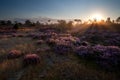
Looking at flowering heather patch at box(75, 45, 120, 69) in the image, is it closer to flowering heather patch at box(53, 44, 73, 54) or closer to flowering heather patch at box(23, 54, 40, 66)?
flowering heather patch at box(53, 44, 73, 54)

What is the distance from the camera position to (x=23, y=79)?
28.6 ft

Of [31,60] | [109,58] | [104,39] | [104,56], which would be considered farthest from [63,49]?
[104,39]

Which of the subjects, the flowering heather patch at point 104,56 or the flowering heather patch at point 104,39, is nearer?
the flowering heather patch at point 104,56

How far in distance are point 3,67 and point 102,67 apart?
279 inches

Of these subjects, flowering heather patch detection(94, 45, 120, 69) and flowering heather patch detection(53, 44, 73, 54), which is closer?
flowering heather patch detection(94, 45, 120, 69)

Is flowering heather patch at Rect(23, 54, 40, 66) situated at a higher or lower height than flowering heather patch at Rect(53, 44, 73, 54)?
lower

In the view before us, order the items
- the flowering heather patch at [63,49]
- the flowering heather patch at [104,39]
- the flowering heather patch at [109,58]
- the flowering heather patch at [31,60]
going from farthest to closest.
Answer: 1. the flowering heather patch at [104,39]
2. the flowering heather patch at [63,49]
3. the flowering heather patch at [109,58]
4. the flowering heather patch at [31,60]

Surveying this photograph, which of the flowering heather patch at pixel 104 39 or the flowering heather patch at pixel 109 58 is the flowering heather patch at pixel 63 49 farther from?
the flowering heather patch at pixel 104 39

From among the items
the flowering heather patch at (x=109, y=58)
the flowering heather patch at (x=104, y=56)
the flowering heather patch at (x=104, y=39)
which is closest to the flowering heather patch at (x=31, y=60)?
the flowering heather patch at (x=104, y=56)

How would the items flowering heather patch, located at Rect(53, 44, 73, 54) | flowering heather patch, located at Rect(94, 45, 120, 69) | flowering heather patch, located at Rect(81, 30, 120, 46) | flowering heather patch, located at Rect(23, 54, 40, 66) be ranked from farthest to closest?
1. flowering heather patch, located at Rect(81, 30, 120, 46)
2. flowering heather patch, located at Rect(53, 44, 73, 54)
3. flowering heather patch, located at Rect(94, 45, 120, 69)
4. flowering heather patch, located at Rect(23, 54, 40, 66)

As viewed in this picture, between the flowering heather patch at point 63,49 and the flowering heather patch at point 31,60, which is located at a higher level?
the flowering heather patch at point 63,49

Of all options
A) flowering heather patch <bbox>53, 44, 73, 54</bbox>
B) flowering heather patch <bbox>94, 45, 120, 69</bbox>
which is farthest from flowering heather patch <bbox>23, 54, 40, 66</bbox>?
flowering heather patch <bbox>94, 45, 120, 69</bbox>

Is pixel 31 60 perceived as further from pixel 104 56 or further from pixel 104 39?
pixel 104 39

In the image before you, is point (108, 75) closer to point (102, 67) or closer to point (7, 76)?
point (102, 67)
